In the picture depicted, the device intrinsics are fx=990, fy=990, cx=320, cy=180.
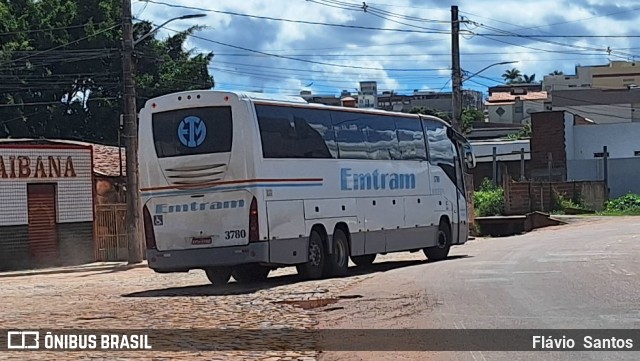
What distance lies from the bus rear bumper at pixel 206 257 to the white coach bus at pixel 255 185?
19 millimetres

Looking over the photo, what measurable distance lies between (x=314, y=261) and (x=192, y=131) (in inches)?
145

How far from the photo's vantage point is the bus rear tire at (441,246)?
25609 mm

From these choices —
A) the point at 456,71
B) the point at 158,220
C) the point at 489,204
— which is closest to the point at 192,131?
the point at 158,220

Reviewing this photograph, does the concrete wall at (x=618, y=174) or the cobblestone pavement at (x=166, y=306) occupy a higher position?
the concrete wall at (x=618, y=174)

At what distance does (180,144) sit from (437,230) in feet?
29.0

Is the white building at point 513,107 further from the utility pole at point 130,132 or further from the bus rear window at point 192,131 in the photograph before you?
the bus rear window at point 192,131

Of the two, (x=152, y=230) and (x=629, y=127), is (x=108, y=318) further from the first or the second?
(x=629, y=127)

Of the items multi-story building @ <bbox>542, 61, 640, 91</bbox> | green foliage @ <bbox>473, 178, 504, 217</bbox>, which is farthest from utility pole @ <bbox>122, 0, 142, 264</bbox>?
multi-story building @ <bbox>542, 61, 640, 91</bbox>

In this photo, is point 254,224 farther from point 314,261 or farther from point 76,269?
point 76,269

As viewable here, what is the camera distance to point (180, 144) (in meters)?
18.8

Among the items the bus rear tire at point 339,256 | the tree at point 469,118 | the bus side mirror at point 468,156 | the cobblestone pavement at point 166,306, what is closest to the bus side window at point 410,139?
the cobblestone pavement at point 166,306

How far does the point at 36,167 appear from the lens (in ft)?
106

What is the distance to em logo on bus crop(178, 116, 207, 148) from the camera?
61.0 ft

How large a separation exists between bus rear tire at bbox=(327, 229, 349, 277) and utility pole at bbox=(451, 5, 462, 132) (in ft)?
57.9
